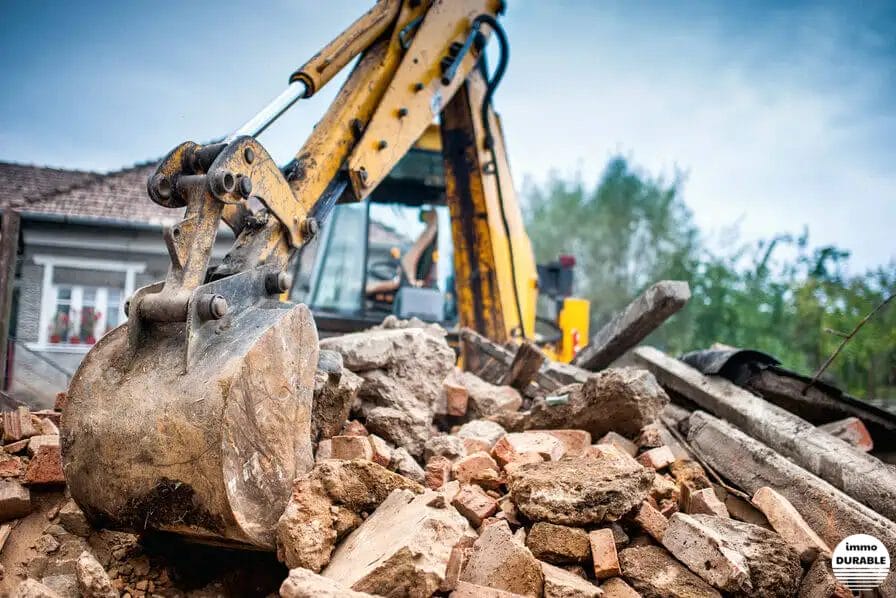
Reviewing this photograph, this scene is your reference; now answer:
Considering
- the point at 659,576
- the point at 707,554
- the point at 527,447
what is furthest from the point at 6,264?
the point at 707,554

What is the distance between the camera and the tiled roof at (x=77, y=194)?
1012 cm

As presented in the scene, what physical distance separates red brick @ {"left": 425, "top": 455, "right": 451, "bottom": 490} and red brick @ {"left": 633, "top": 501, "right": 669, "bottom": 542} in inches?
31.6

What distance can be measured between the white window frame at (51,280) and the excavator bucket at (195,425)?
23.3 ft

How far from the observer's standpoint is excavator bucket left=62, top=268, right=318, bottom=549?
79.7 inches

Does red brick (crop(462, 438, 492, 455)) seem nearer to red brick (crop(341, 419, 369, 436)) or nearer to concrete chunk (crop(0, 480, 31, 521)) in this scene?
red brick (crop(341, 419, 369, 436))

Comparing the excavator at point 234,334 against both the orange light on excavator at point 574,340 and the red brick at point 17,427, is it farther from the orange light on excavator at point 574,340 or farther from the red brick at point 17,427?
the orange light on excavator at point 574,340

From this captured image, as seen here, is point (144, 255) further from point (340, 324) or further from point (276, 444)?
point (276, 444)

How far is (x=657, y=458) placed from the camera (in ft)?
10.5

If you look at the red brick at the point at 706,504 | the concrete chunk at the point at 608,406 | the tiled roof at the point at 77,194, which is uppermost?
the tiled roof at the point at 77,194

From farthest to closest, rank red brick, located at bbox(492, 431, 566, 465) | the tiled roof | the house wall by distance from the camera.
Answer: the tiled roof, the house wall, red brick, located at bbox(492, 431, 566, 465)

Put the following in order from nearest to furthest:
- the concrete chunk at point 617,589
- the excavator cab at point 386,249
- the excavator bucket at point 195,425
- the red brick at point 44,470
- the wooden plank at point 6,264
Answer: the excavator bucket at point 195,425 → the concrete chunk at point 617,589 → the red brick at point 44,470 → the wooden plank at point 6,264 → the excavator cab at point 386,249

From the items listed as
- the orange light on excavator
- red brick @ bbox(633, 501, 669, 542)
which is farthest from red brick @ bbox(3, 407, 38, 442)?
the orange light on excavator

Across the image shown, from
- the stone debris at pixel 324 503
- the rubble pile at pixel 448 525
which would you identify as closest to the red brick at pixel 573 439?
the rubble pile at pixel 448 525

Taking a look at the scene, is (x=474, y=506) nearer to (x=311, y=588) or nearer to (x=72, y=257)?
(x=311, y=588)
